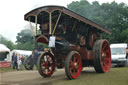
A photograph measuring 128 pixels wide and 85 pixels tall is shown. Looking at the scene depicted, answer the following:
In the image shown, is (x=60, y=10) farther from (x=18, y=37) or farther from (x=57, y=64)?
(x=18, y=37)

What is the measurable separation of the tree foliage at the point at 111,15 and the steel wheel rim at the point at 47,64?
22.9 meters

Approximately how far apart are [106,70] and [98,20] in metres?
22.2

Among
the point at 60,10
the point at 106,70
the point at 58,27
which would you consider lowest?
the point at 106,70

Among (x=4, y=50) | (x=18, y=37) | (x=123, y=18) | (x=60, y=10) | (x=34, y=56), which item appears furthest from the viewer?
(x=18, y=37)

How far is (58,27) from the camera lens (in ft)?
22.6

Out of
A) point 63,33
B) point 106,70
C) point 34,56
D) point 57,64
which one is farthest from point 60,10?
point 34,56

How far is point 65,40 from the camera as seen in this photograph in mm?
6777

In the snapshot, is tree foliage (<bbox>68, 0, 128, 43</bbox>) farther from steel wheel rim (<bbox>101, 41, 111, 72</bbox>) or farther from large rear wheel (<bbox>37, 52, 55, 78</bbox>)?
large rear wheel (<bbox>37, 52, 55, 78</bbox>)

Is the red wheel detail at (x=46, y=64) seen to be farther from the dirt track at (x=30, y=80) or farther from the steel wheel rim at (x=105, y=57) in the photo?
the steel wheel rim at (x=105, y=57)

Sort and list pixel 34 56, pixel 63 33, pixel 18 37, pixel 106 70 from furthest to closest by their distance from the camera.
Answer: pixel 18 37
pixel 34 56
pixel 106 70
pixel 63 33

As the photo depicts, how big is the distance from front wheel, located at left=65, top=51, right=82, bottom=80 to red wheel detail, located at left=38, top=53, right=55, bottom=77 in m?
1.14

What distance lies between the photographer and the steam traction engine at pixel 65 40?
6375 millimetres

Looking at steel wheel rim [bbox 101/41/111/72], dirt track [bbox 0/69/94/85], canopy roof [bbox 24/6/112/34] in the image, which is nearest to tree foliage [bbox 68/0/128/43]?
steel wheel rim [bbox 101/41/111/72]

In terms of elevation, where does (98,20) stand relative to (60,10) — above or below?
above
